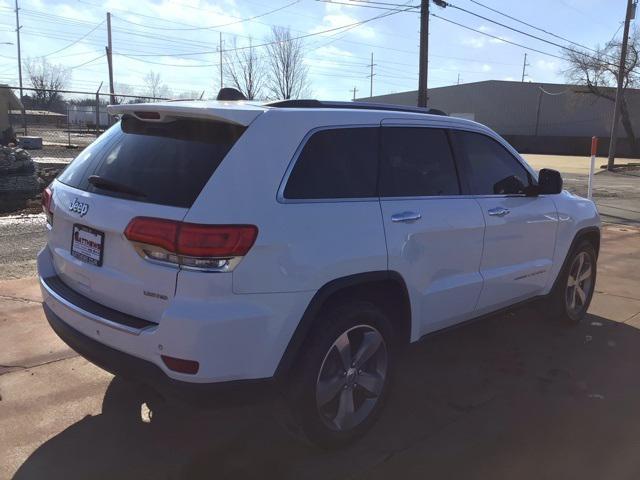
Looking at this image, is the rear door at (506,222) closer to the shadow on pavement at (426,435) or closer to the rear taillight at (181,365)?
the shadow on pavement at (426,435)

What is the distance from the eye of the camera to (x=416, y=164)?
3.56 meters

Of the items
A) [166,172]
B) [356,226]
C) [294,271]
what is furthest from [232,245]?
[356,226]

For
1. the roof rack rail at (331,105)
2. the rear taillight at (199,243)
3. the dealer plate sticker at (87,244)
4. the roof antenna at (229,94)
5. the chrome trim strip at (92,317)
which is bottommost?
the chrome trim strip at (92,317)

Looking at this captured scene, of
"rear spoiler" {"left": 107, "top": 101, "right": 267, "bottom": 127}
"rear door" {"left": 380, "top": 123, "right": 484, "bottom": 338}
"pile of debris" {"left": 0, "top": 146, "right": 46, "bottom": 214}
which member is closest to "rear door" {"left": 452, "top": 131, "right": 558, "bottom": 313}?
"rear door" {"left": 380, "top": 123, "right": 484, "bottom": 338}

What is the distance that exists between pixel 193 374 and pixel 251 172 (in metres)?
0.95

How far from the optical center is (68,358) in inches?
165

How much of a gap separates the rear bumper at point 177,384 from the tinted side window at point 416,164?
130 centimetres

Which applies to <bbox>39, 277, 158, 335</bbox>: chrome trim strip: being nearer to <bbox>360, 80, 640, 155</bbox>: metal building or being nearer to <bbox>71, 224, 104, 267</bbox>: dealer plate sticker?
<bbox>71, 224, 104, 267</bbox>: dealer plate sticker

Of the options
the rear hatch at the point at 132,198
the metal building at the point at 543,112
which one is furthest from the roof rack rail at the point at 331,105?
the metal building at the point at 543,112

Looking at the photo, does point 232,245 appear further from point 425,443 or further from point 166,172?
point 425,443

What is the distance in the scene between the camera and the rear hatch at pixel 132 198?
264 centimetres

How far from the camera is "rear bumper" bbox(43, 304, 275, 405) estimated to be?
2.59m

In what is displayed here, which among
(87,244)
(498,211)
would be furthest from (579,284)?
(87,244)

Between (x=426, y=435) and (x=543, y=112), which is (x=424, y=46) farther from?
(x=543, y=112)
